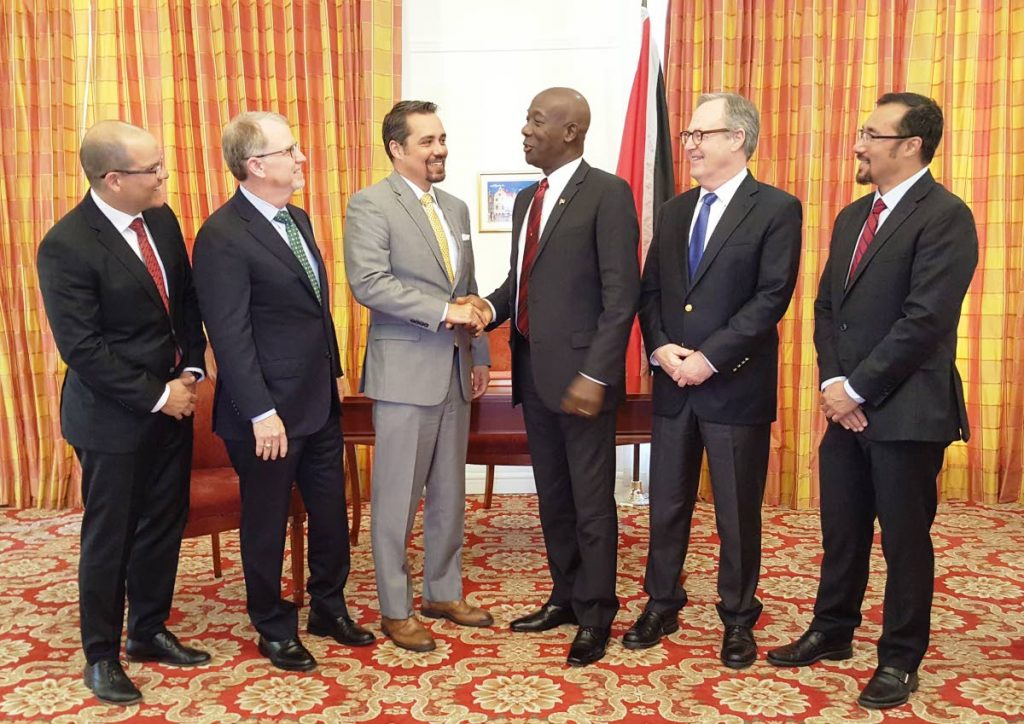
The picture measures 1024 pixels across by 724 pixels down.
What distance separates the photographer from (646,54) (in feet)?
16.5

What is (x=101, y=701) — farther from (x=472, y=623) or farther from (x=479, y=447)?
(x=479, y=447)

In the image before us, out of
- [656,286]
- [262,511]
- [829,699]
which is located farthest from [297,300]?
[829,699]

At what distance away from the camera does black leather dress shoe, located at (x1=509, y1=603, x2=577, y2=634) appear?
319cm

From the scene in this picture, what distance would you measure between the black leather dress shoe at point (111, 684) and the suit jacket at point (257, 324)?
0.78 m

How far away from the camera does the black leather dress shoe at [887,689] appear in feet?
8.45

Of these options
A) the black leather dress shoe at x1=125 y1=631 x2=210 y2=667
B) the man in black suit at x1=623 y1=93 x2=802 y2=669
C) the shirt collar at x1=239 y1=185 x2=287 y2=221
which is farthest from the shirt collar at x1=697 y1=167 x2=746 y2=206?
the black leather dress shoe at x1=125 y1=631 x2=210 y2=667

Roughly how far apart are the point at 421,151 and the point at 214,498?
150 centimetres

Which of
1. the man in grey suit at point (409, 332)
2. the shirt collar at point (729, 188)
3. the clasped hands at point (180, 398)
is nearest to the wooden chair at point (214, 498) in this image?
the clasped hands at point (180, 398)

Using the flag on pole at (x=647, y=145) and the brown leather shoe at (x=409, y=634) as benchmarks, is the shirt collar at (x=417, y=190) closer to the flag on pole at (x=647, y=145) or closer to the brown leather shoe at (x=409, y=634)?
the brown leather shoe at (x=409, y=634)

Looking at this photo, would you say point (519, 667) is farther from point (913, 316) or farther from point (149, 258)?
point (149, 258)

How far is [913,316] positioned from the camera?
244 cm

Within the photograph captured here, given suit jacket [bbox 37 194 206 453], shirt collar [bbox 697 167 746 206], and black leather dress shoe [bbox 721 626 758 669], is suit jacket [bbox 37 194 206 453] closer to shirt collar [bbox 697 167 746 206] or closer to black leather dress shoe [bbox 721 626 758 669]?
shirt collar [bbox 697 167 746 206]

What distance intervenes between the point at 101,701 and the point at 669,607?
1837 millimetres

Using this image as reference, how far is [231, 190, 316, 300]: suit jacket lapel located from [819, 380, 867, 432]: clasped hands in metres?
1.65
